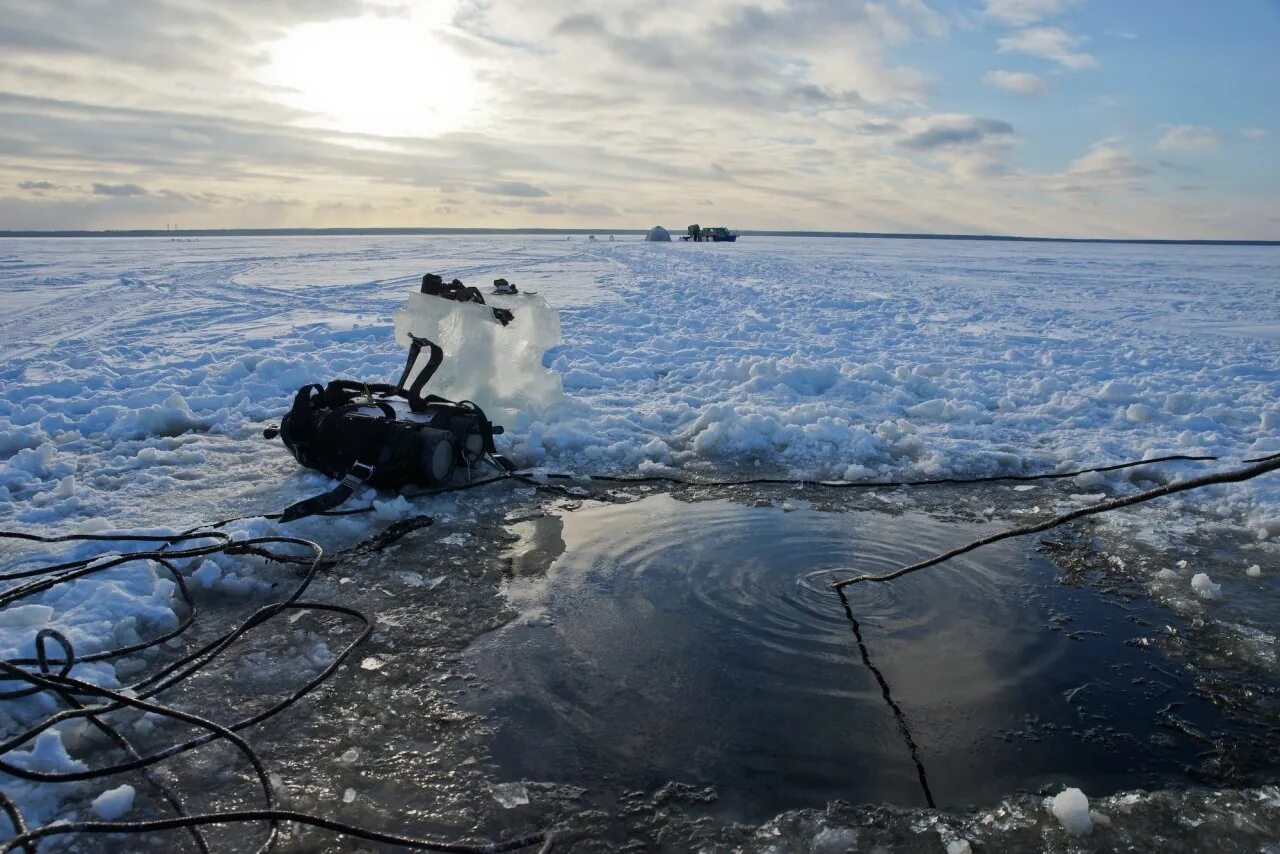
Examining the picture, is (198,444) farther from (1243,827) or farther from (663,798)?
(1243,827)

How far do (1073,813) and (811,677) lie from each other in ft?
3.65

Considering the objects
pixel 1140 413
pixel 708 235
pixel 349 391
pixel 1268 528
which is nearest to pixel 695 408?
pixel 349 391

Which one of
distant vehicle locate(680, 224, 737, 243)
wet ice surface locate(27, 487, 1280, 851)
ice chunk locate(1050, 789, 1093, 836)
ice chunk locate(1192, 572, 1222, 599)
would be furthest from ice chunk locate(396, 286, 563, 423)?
distant vehicle locate(680, 224, 737, 243)

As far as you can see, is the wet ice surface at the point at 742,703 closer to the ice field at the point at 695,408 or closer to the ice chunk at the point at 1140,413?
the ice field at the point at 695,408

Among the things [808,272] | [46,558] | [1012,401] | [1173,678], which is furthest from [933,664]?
[808,272]

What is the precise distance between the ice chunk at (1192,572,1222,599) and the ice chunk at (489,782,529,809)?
3.74m

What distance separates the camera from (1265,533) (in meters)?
5.02

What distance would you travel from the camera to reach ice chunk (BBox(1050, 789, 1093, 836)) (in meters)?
2.58

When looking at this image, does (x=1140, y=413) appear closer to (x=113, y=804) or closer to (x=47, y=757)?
(x=113, y=804)

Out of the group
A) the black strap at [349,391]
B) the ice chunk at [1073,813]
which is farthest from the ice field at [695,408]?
the ice chunk at [1073,813]

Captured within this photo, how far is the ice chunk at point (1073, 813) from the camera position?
2.58 m

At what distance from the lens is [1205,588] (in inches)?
166

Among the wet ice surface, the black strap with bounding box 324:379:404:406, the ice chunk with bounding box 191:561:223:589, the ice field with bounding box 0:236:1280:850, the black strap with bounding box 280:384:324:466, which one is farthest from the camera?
the black strap with bounding box 324:379:404:406

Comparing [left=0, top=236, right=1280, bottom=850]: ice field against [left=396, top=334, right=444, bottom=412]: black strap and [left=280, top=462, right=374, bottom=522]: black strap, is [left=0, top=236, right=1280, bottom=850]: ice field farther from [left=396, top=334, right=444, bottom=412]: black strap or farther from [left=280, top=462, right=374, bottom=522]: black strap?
[left=396, top=334, right=444, bottom=412]: black strap
